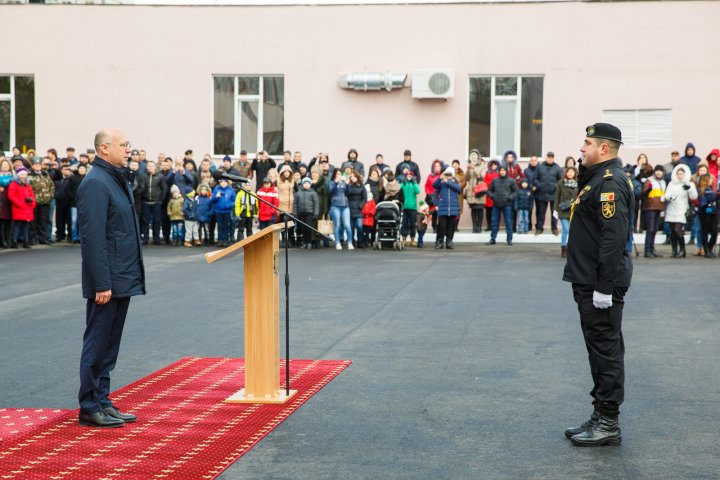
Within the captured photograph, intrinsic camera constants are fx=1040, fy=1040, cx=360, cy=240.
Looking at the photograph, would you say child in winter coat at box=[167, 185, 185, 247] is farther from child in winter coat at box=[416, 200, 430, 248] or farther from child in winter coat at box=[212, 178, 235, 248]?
child in winter coat at box=[416, 200, 430, 248]

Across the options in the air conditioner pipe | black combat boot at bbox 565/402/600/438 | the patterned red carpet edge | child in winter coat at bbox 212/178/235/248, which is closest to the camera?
the patterned red carpet edge

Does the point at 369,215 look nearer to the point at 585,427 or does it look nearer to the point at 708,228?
the point at 708,228

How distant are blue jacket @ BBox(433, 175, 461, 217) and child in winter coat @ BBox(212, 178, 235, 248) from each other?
4.82 meters

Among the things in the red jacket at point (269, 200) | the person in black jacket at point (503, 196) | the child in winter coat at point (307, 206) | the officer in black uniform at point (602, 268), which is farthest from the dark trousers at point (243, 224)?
the officer in black uniform at point (602, 268)

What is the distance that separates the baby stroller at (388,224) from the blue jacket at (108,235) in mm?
16187

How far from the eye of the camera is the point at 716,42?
27016 millimetres

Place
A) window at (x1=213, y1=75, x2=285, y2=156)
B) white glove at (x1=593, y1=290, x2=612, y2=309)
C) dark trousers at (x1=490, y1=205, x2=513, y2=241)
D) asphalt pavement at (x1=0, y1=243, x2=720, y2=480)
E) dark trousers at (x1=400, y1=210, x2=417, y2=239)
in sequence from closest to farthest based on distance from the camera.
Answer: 1. asphalt pavement at (x1=0, y1=243, x2=720, y2=480)
2. white glove at (x1=593, y1=290, x2=612, y2=309)
3. dark trousers at (x1=400, y1=210, x2=417, y2=239)
4. dark trousers at (x1=490, y1=205, x2=513, y2=241)
5. window at (x1=213, y1=75, x2=285, y2=156)

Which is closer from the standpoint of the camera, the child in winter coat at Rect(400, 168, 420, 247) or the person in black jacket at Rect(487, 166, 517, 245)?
the child in winter coat at Rect(400, 168, 420, 247)

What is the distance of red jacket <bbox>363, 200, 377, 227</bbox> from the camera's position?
938 inches

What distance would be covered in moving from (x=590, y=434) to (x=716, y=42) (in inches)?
892

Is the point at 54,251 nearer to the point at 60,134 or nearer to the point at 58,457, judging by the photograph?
the point at 60,134

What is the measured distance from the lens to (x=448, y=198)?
23.7 m

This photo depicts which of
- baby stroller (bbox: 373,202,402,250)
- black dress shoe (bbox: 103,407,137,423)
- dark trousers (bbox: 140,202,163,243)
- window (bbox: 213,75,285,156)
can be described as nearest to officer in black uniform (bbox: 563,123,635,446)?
black dress shoe (bbox: 103,407,137,423)

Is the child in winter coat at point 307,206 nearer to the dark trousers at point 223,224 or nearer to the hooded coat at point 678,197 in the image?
the dark trousers at point 223,224
